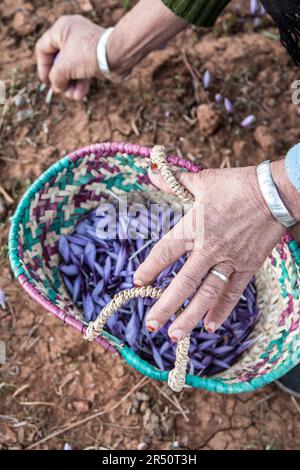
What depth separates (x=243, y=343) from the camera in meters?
1.60

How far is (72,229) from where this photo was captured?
5.59ft

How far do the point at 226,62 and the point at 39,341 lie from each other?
Result: 123 centimetres

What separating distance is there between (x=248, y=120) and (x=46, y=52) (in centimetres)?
73

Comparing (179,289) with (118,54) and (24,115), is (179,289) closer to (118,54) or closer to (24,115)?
(118,54)

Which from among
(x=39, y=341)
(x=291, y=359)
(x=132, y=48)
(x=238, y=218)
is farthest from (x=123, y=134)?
(x=291, y=359)

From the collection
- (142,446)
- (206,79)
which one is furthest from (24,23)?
(142,446)

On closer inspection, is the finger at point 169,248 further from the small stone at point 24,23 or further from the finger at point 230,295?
the small stone at point 24,23

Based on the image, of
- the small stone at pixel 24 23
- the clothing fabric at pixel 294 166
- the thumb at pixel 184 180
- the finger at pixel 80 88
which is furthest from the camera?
the small stone at pixel 24 23

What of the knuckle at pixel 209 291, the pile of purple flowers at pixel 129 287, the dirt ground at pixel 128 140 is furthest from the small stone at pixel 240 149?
the knuckle at pixel 209 291

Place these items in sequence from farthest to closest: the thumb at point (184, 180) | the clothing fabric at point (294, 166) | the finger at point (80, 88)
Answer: the finger at point (80, 88), the thumb at point (184, 180), the clothing fabric at point (294, 166)

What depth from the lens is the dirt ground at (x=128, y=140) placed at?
1.65m

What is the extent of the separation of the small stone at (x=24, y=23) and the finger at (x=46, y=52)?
1.38 feet

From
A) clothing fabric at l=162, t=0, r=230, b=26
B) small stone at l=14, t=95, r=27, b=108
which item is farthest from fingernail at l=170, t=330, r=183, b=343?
small stone at l=14, t=95, r=27, b=108

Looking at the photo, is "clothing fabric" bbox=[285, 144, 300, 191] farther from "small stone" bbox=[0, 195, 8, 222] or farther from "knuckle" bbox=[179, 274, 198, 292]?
"small stone" bbox=[0, 195, 8, 222]
